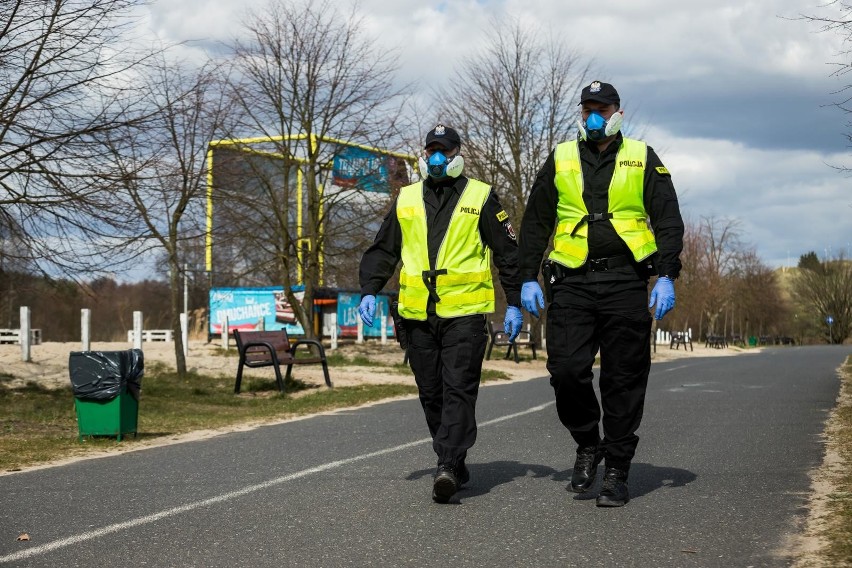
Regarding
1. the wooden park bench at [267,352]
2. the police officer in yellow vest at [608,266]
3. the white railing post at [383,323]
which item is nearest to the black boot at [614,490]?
the police officer in yellow vest at [608,266]

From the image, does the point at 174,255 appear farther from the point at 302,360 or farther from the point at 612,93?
the point at 612,93

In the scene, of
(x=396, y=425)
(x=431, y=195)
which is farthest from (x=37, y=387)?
(x=431, y=195)

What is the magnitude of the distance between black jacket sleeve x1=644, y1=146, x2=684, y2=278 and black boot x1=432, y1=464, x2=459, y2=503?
156 cm

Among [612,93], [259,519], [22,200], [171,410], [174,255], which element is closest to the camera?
[259,519]

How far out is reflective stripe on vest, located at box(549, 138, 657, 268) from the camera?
5.87 m

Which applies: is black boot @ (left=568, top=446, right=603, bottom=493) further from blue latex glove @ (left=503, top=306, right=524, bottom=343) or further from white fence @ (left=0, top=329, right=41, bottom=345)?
white fence @ (left=0, top=329, right=41, bottom=345)

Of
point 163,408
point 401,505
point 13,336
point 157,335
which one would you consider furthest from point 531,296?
point 157,335

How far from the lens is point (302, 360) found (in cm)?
1784

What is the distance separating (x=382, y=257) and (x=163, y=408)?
31.3 feet

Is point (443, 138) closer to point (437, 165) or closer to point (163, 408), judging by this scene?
point (437, 165)

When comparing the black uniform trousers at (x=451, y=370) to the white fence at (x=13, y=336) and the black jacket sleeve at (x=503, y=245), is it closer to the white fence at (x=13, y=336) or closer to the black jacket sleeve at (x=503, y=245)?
the black jacket sleeve at (x=503, y=245)

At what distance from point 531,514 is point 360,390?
505 inches

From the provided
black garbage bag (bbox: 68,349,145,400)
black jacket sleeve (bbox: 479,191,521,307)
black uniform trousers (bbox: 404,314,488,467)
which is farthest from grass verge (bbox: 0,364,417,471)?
black jacket sleeve (bbox: 479,191,521,307)

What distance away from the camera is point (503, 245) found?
6.29m
